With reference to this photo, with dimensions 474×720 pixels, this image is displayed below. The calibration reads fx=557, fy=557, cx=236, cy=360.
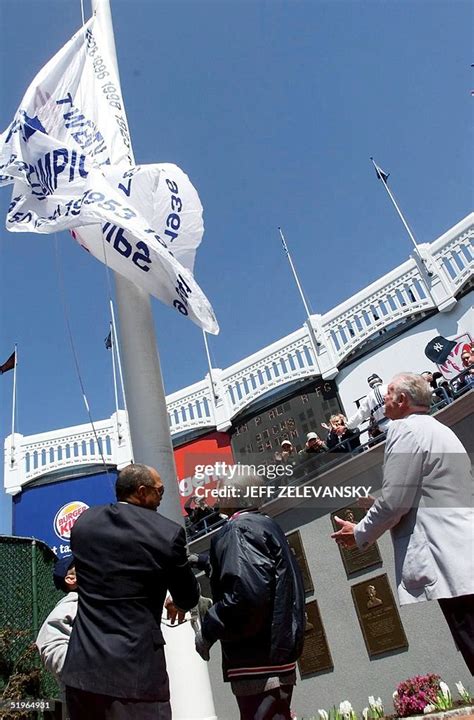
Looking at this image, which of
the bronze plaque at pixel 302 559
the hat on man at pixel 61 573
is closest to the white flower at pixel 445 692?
the bronze plaque at pixel 302 559

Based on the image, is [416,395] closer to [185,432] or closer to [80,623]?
[80,623]

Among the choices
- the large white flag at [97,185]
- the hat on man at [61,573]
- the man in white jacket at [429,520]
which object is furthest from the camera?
the large white flag at [97,185]

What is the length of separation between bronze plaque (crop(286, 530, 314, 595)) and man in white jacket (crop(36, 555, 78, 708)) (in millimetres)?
6050

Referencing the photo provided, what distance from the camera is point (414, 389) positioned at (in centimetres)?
267

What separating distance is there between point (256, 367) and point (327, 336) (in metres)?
2.62

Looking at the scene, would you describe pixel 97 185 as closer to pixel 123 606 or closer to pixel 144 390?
pixel 144 390

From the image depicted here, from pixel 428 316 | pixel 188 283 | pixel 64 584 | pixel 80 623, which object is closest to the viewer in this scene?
pixel 80 623

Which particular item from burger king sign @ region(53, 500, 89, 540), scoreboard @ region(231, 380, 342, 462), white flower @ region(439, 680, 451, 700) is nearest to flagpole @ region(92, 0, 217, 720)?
white flower @ region(439, 680, 451, 700)

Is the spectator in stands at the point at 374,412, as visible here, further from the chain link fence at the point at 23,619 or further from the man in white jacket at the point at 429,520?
the man in white jacket at the point at 429,520

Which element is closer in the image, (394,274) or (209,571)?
(209,571)

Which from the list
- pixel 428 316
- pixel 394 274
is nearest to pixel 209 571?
pixel 428 316

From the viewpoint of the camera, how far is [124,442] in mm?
19016

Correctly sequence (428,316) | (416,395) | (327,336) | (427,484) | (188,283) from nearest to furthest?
(427,484)
(416,395)
(188,283)
(428,316)
(327,336)

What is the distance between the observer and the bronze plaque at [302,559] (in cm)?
909
